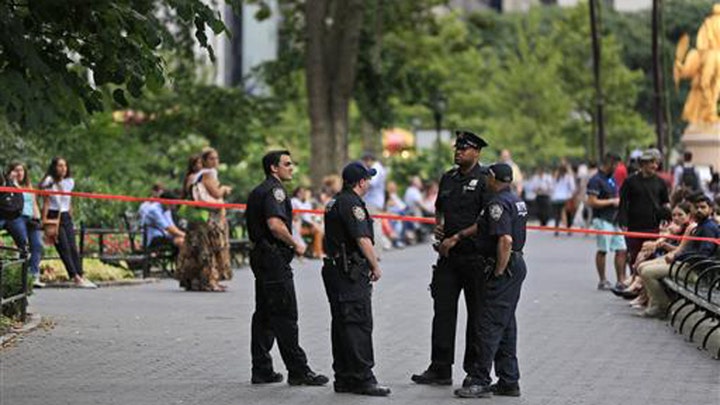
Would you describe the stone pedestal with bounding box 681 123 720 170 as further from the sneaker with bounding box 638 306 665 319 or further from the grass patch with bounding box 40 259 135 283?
the sneaker with bounding box 638 306 665 319

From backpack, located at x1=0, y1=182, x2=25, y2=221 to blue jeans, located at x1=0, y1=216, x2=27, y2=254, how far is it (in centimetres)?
42

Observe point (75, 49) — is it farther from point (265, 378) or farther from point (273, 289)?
point (265, 378)

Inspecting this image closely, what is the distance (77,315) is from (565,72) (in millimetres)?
56864

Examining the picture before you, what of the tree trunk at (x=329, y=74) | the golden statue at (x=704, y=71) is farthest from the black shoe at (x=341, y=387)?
the golden statue at (x=704, y=71)

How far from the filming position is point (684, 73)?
141 feet

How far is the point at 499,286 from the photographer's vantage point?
42.5 ft

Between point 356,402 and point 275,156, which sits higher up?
point 275,156

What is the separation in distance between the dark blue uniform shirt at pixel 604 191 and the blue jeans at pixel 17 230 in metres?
6.63

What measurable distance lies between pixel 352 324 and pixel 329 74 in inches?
999

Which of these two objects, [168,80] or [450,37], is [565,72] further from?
[168,80]

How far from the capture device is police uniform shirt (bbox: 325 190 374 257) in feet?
42.6

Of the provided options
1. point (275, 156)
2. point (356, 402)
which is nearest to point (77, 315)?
point (275, 156)

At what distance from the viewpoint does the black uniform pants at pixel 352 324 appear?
42.6ft

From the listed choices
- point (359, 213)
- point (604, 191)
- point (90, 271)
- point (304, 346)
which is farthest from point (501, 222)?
point (90, 271)
